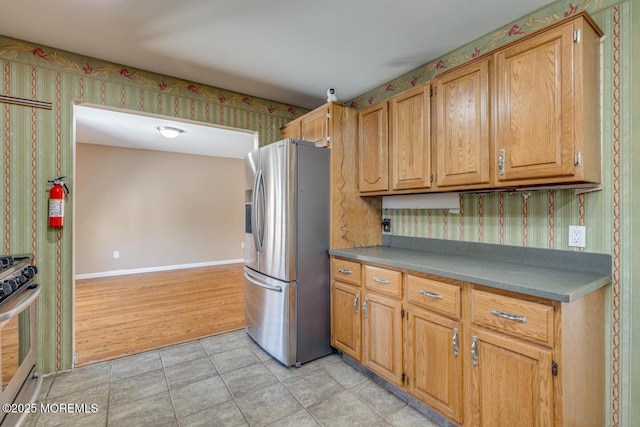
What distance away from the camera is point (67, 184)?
2.36 metres

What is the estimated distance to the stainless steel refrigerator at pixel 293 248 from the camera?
2395mm

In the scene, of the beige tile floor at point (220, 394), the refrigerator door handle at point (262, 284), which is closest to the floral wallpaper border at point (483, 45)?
the refrigerator door handle at point (262, 284)

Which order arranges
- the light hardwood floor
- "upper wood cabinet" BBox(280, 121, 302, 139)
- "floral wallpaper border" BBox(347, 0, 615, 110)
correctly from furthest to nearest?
"upper wood cabinet" BBox(280, 121, 302, 139), the light hardwood floor, "floral wallpaper border" BBox(347, 0, 615, 110)

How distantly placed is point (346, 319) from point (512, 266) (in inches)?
48.4

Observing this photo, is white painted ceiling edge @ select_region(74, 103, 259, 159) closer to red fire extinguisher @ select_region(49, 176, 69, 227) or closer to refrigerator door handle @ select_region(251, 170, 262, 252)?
refrigerator door handle @ select_region(251, 170, 262, 252)

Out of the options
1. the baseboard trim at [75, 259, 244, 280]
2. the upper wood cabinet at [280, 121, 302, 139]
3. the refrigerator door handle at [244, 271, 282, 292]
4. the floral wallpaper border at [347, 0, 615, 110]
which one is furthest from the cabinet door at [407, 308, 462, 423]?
the baseboard trim at [75, 259, 244, 280]

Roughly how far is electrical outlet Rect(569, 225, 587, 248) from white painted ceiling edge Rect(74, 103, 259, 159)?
274cm

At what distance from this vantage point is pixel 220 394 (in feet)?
6.81

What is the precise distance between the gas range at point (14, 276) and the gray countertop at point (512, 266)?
6.51ft

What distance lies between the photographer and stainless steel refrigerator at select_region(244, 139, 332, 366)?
7.86 ft

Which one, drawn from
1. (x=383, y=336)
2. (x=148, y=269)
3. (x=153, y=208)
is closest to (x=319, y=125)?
(x=383, y=336)

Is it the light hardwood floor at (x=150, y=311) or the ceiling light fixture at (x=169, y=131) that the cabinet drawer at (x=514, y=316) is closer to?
the light hardwood floor at (x=150, y=311)

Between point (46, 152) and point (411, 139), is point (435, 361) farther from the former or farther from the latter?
point (46, 152)

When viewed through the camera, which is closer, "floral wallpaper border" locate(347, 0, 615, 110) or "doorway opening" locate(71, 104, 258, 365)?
"floral wallpaper border" locate(347, 0, 615, 110)
